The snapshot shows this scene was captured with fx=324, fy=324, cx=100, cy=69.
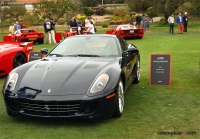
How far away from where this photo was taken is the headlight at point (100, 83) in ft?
15.5

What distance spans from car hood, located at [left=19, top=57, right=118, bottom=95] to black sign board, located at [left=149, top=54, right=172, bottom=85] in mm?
2222

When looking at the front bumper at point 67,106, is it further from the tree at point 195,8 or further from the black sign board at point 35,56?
the tree at point 195,8

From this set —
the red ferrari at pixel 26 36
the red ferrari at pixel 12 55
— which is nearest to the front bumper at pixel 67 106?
the red ferrari at pixel 12 55

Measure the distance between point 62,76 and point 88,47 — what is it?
1.44 m

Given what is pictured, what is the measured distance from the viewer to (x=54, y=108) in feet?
15.1

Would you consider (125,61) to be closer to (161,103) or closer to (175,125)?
(161,103)

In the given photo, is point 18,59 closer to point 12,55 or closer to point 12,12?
point 12,55

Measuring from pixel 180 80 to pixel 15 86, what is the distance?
452 cm

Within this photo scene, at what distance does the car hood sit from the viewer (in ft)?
15.5

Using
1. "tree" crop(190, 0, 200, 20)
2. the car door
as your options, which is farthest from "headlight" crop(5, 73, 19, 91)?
"tree" crop(190, 0, 200, 20)

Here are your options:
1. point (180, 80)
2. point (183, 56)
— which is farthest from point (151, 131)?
point (183, 56)

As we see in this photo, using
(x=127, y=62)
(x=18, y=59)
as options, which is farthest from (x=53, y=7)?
(x=127, y=62)

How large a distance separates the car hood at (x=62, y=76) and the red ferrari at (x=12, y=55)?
3.43 meters

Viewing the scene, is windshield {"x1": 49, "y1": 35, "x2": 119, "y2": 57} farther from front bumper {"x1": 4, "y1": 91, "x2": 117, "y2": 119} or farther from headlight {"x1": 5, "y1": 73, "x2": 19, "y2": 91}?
front bumper {"x1": 4, "y1": 91, "x2": 117, "y2": 119}
